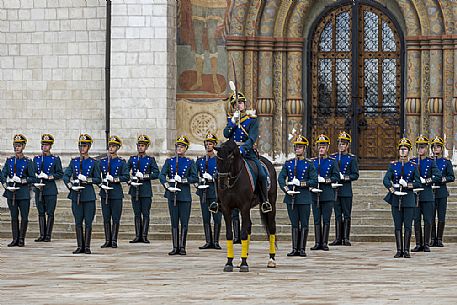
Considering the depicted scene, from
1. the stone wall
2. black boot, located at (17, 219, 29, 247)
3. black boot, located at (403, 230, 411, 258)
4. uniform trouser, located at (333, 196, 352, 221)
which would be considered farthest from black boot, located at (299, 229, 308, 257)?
the stone wall

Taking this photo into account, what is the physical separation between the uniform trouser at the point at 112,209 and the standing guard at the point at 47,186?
1.24 m

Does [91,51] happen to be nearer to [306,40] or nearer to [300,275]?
[306,40]

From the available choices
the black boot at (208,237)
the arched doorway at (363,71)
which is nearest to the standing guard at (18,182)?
the black boot at (208,237)

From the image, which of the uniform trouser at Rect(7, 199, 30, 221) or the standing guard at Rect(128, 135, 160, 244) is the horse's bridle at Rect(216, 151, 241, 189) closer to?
the standing guard at Rect(128, 135, 160, 244)

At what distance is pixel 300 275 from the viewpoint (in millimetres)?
16812

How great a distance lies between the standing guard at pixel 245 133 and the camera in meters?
18.2

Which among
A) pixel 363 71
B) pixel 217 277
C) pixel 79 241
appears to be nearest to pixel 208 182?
pixel 79 241

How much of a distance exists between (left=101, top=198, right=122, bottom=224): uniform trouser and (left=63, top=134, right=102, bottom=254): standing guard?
3.99ft

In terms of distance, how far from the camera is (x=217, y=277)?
1659 cm

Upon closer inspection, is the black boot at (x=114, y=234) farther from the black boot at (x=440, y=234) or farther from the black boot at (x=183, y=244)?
the black boot at (x=440, y=234)

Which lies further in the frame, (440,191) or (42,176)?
(42,176)

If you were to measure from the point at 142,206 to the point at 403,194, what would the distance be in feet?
15.8

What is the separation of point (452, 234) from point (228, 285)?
8.18 m

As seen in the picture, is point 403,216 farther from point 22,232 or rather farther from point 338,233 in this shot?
point 22,232
